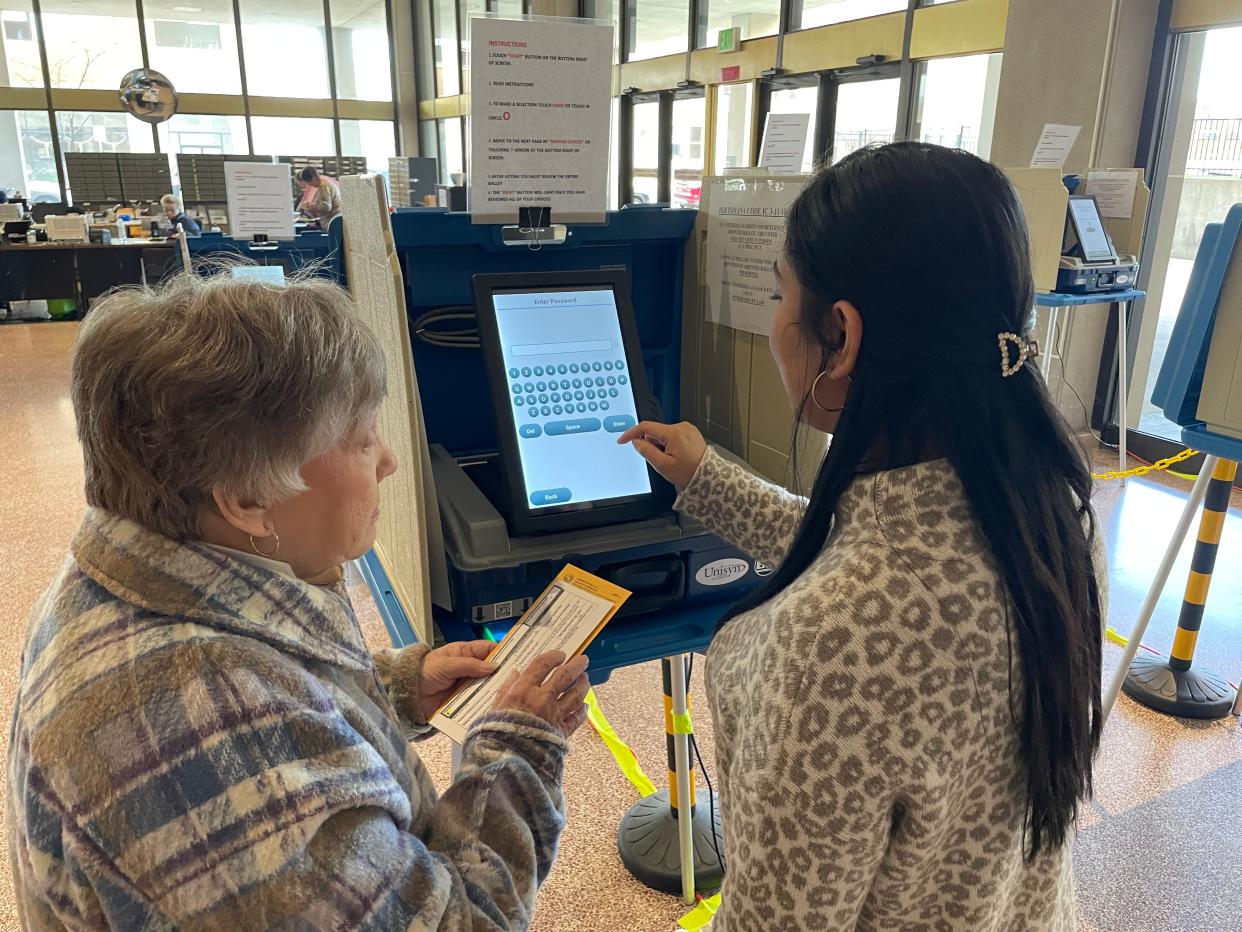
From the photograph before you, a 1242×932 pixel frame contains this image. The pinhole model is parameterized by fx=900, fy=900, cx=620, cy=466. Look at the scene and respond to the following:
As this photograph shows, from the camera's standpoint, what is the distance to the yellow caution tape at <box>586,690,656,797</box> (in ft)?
7.14

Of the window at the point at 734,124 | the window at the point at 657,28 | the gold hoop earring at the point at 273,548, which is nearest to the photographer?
the gold hoop earring at the point at 273,548

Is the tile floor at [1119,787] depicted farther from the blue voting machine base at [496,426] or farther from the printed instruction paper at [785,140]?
the printed instruction paper at [785,140]

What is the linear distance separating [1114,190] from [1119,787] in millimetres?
3047

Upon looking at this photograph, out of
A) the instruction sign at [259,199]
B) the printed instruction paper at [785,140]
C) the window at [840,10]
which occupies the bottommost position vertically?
the instruction sign at [259,199]

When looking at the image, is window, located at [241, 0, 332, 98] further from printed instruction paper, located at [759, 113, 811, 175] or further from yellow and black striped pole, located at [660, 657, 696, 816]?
yellow and black striped pole, located at [660, 657, 696, 816]

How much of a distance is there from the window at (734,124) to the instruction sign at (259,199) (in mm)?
4303

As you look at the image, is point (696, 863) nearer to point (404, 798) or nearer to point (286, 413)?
point (404, 798)

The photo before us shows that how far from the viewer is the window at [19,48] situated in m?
10.7

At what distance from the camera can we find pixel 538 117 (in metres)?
1.23

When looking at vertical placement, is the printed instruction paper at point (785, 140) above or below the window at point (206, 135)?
below

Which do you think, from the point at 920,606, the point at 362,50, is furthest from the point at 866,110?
the point at 362,50

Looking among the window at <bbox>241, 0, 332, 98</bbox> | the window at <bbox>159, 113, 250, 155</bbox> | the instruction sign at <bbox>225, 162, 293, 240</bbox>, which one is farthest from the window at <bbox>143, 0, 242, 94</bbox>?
the instruction sign at <bbox>225, 162, 293, 240</bbox>

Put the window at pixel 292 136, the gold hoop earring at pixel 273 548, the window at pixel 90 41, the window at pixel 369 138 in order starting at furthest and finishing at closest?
the window at pixel 369 138 < the window at pixel 292 136 < the window at pixel 90 41 < the gold hoop earring at pixel 273 548

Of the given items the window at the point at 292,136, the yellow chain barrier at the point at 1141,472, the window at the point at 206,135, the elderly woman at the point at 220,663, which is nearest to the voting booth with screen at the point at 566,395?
the elderly woman at the point at 220,663
